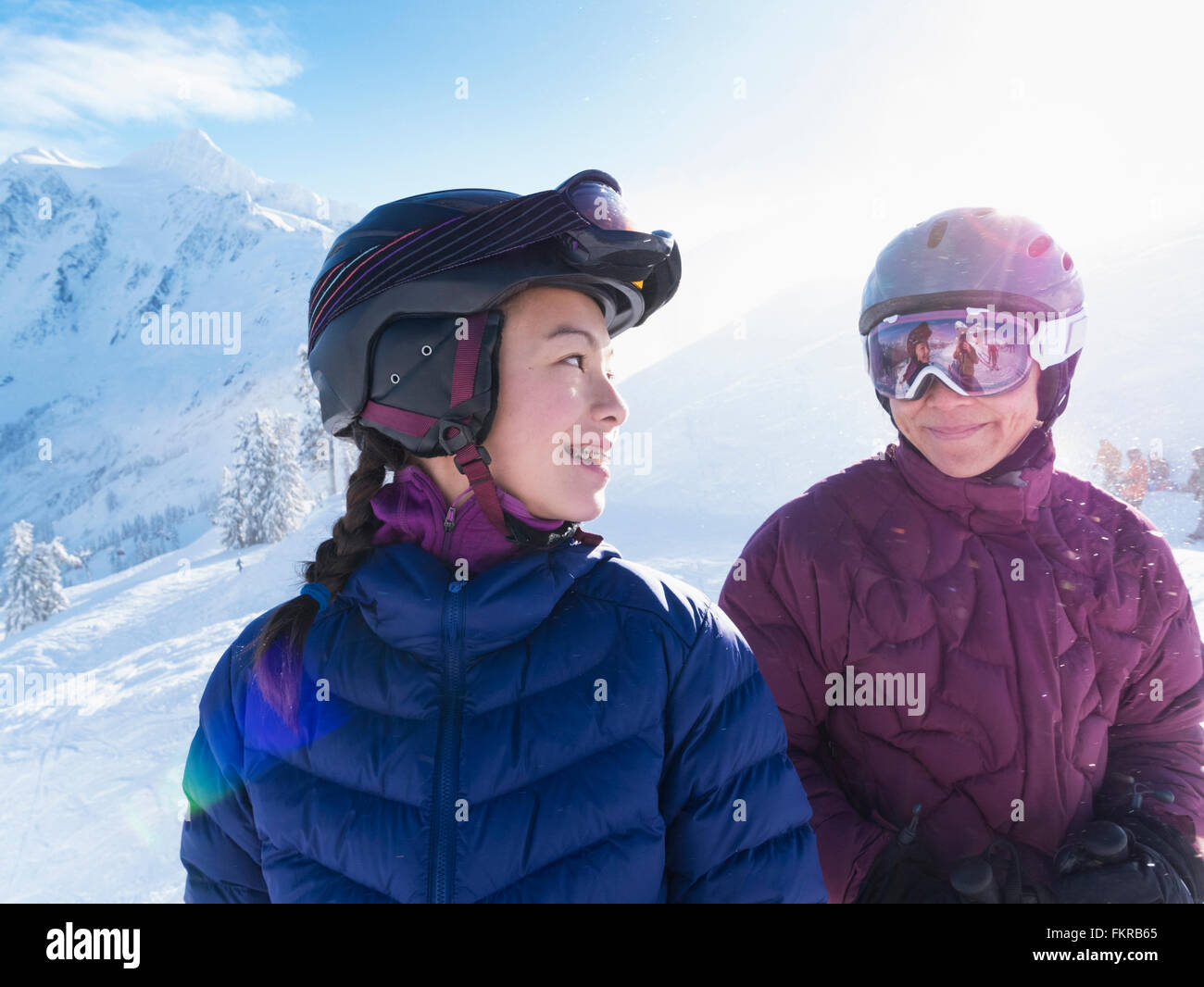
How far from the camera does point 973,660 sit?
7.89 ft

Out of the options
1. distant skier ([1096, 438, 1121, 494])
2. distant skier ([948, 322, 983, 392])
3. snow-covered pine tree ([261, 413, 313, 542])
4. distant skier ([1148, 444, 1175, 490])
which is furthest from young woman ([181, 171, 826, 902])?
snow-covered pine tree ([261, 413, 313, 542])

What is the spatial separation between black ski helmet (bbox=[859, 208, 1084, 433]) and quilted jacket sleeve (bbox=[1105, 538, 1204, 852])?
2.64 ft

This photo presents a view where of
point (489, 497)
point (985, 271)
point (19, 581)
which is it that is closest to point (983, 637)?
point (985, 271)

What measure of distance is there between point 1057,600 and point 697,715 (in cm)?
157

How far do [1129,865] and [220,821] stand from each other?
113 inches

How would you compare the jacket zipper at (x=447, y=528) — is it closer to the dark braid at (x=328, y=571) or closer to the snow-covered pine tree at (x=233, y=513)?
the dark braid at (x=328, y=571)

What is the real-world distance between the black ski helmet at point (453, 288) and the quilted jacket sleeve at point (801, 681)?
3.21ft

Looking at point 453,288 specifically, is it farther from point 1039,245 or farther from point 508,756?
point 1039,245

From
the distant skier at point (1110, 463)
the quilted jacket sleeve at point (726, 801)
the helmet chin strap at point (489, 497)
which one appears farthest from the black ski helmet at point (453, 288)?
the distant skier at point (1110, 463)

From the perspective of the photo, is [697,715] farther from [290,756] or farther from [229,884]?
[229,884]

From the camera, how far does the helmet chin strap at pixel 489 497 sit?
1945 millimetres

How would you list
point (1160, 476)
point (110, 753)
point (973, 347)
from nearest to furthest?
point (973, 347) < point (110, 753) < point (1160, 476)

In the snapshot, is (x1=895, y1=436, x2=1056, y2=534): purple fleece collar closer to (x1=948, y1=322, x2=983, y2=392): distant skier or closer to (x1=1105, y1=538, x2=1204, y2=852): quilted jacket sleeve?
(x1=948, y1=322, x2=983, y2=392): distant skier
